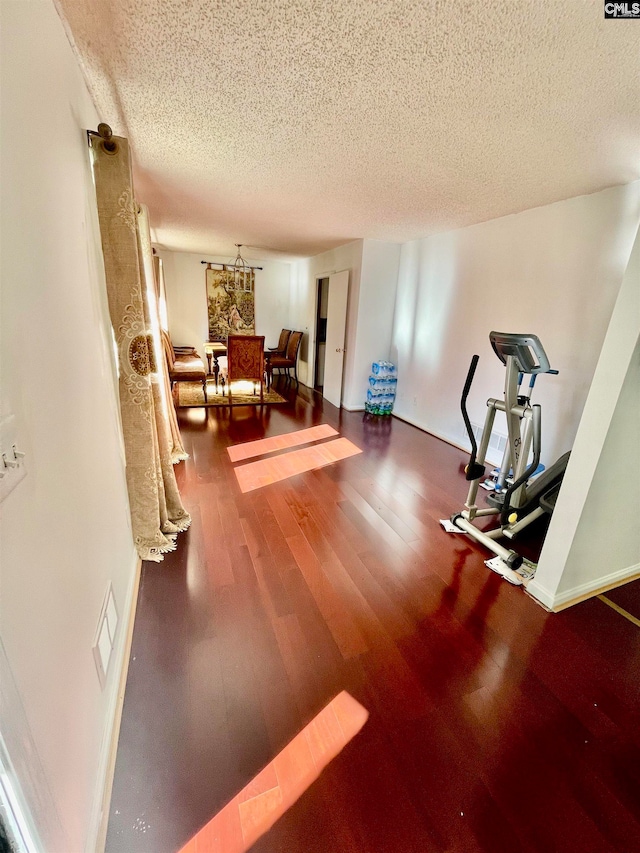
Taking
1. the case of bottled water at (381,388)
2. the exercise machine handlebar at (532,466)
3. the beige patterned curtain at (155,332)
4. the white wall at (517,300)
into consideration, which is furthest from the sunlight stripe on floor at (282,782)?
the case of bottled water at (381,388)

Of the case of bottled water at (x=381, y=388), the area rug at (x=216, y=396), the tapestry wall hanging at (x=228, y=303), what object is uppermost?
the tapestry wall hanging at (x=228, y=303)

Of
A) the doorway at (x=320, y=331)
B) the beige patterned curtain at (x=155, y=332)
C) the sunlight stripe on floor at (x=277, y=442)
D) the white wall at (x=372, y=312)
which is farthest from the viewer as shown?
the doorway at (x=320, y=331)

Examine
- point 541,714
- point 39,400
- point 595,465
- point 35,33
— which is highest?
point 35,33

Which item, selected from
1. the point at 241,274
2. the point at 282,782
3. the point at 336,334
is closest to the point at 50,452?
the point at 282,782

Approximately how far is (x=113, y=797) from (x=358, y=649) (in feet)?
2.99

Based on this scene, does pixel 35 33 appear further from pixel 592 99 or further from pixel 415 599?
pixel 415 599

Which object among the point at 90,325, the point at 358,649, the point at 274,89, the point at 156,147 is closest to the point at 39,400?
the point at 90,325

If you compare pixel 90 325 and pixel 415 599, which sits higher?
pixel 90 325

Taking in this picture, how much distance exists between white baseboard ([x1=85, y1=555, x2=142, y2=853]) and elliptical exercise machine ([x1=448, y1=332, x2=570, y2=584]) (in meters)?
1.90

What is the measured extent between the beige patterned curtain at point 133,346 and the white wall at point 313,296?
Answer: 3315 millimetres

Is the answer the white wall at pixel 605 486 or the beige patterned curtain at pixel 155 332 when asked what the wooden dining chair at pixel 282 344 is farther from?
the white wall at pixel 605 486

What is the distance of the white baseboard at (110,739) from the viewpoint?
892 millimetres

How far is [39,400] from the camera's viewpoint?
79 centimetres

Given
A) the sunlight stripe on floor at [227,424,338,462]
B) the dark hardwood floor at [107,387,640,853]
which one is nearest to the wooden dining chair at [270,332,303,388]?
the sunlight stripe on floor at [227,424,338,462]
